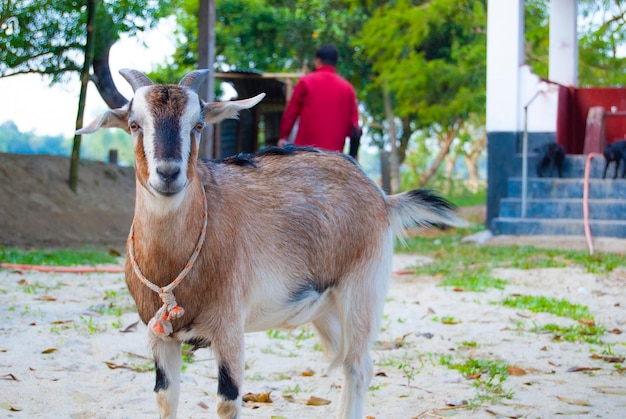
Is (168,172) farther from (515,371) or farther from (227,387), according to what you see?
(515,371)

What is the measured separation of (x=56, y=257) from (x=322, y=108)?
3.58 meters

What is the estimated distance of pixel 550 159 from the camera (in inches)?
478

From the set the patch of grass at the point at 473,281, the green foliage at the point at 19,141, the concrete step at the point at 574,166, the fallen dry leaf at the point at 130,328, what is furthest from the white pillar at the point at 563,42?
the fallen dry leaf at the point at 130,328

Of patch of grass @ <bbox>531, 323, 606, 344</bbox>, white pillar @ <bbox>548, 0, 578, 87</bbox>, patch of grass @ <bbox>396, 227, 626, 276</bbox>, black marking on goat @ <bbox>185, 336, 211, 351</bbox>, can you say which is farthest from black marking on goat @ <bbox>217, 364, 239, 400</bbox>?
white pillar @ <bbox>548, 0, 578, 87</bbox>

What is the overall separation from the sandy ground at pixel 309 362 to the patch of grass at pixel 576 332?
0.21ft

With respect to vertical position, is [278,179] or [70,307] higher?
[278,179]

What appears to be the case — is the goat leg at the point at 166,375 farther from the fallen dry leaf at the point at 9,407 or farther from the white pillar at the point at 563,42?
the white pillar at the point at 563,42

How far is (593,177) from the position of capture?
1226 cm

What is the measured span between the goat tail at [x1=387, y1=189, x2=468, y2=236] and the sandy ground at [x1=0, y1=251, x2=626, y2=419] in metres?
0.99

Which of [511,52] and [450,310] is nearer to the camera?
[450,310]

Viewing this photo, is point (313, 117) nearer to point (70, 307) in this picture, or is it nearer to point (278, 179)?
point (70, 307)

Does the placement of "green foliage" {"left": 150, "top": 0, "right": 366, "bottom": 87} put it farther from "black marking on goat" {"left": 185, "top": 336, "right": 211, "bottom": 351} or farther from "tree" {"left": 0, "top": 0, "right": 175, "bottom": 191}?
"black marking on goat" {"left": 185, "top": 336, "right": 211, "bottom": 351}

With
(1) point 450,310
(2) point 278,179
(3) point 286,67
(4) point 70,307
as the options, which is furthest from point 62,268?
(3) point 286,67

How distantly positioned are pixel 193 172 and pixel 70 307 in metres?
3.60
